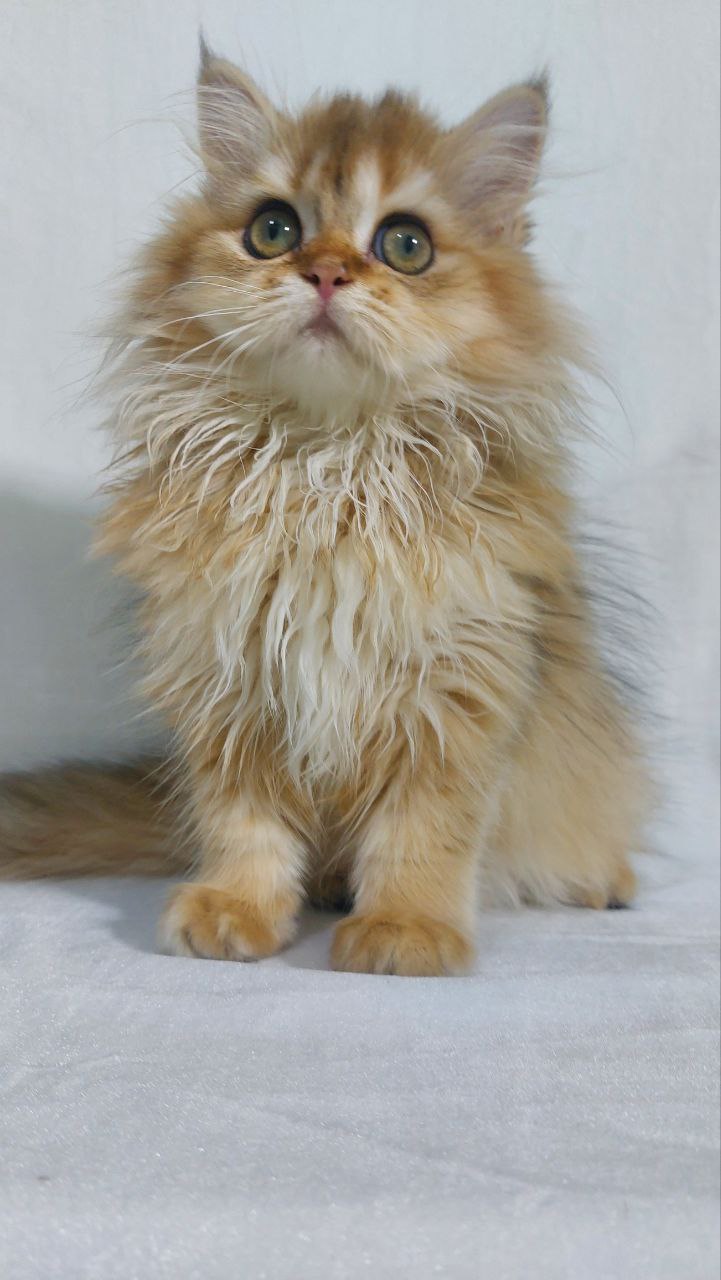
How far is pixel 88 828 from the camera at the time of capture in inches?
72.2

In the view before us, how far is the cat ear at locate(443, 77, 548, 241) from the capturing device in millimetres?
1565

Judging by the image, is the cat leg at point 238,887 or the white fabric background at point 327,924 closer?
the white fabric background at point 327,924

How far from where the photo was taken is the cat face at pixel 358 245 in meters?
1.39

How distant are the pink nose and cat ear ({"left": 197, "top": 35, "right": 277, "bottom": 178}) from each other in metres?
0.30

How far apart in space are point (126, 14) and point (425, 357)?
1.04 meters

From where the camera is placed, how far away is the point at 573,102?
220cm

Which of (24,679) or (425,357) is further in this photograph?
(24,679)

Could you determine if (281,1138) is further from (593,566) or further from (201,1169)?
(593,566)

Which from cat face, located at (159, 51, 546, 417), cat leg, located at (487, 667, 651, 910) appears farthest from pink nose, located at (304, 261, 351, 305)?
cat leg, located at (487, 667, 651, 910)

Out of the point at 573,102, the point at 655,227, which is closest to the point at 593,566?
the point at 655,227

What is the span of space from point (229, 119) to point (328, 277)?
1.32ft

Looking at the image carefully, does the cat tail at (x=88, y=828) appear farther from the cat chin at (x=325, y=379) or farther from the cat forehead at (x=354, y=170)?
the cat forehead at (x=354, y=170)

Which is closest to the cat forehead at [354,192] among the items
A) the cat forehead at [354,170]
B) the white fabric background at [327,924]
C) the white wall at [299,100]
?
the cat forehead at [354,170]

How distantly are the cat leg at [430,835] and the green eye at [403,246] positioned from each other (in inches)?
21.8
